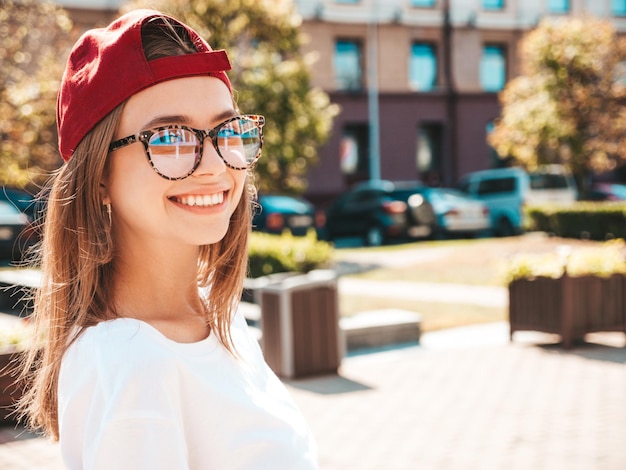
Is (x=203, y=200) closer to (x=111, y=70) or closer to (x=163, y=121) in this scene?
(x=163, y=121)

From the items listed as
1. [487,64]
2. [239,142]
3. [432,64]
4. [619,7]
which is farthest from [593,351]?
[619,7]

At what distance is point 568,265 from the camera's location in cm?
916

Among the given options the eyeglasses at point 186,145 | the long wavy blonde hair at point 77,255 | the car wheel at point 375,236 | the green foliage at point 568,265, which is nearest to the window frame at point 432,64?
the car wheel at point 375,236

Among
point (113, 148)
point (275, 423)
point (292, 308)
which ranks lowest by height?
point (292, 308)

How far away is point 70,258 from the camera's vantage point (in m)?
1.61

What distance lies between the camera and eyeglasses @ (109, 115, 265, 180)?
1519 mm

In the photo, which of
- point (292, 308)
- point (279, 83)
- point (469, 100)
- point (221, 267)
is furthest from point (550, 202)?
point (221, 267)

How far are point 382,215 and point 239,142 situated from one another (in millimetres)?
21362

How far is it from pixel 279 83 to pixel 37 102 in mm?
7266

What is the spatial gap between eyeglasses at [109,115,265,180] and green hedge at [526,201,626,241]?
67.8 feet

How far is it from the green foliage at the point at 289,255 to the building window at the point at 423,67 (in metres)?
27.8

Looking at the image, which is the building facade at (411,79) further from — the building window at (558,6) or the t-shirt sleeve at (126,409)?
the t-shirt sleeve at (126,409)

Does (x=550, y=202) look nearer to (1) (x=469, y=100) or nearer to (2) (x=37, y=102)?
(1) (x=469, y=100)

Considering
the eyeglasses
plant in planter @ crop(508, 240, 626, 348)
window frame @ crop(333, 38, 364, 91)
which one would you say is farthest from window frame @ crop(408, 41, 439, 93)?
the eyeglasses
